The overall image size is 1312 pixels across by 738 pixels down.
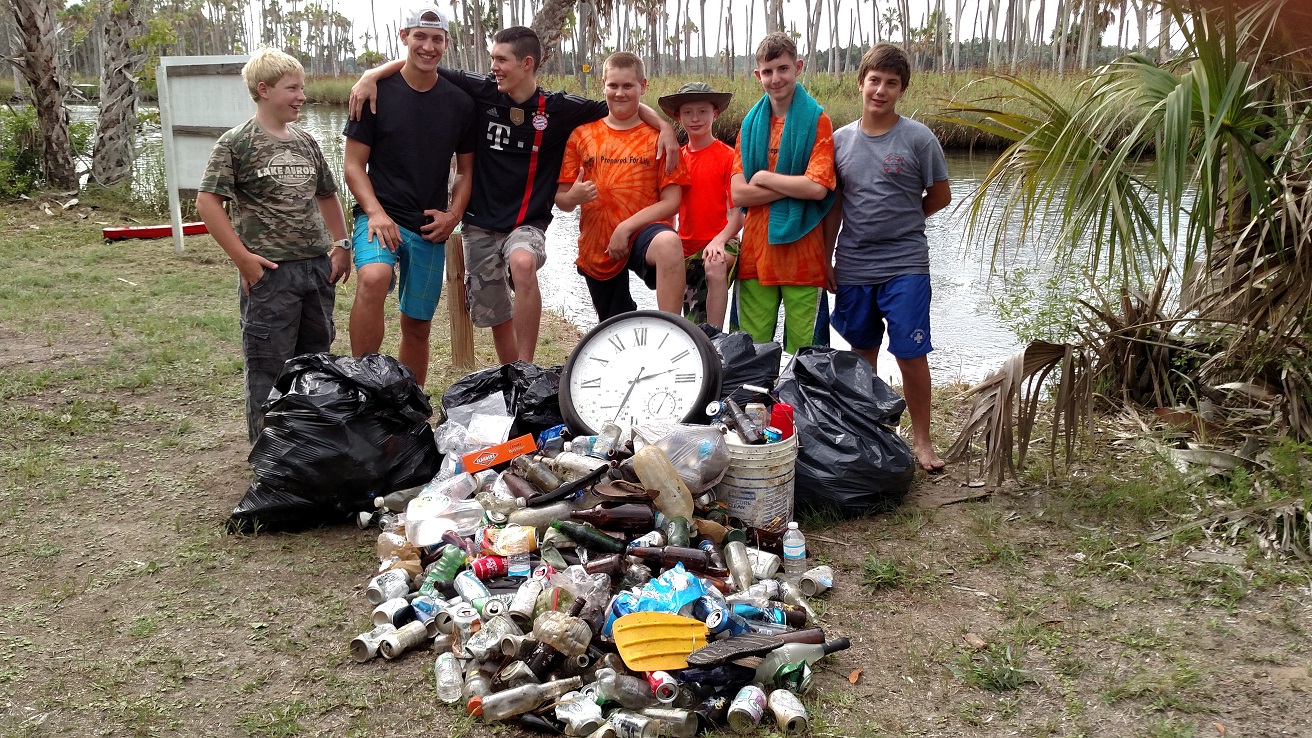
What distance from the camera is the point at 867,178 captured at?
4.68 metres

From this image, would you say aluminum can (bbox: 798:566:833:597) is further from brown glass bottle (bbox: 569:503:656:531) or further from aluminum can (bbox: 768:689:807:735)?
aluminum can (bbox: 768:689:807:735)

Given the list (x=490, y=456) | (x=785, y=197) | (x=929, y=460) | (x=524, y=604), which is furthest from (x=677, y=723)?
(x=785, y=197)

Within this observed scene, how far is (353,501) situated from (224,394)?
2.19 metres

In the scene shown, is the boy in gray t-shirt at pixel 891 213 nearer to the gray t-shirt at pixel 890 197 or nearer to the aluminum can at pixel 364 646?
the gray t-shirt at pixel 890 197

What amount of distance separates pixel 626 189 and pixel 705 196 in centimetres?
48

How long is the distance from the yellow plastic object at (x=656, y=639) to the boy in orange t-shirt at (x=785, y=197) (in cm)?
229

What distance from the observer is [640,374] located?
4348 mm

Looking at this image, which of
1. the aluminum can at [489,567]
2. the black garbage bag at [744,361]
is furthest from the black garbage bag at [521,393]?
the aluminum can at [489,567]

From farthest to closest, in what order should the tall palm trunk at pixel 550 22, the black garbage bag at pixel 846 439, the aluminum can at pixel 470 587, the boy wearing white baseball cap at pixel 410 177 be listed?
the tall palm trunk at pixel 550 22 < the boy wearing white baseball cap at pixel 410 177 < the black garbage bag at pixel 846 439 < the aluminum can at pixel 470 587

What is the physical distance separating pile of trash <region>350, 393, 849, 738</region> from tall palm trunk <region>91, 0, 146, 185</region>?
441 inches

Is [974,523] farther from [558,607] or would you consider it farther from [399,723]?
[399,723]

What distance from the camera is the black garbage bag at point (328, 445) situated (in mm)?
4031

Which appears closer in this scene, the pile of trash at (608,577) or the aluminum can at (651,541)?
the pile of trash at (608,577)

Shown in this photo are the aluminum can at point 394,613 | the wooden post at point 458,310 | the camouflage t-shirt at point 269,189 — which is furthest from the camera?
the wooden post at point 458,310
